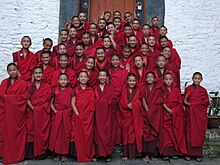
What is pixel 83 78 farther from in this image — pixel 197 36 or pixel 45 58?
pixel 197 36

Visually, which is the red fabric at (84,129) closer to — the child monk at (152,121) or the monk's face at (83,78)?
the monk's face at (83,78)

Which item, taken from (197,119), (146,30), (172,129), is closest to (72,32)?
(146,30)

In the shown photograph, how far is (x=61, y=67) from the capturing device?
17.2 ft

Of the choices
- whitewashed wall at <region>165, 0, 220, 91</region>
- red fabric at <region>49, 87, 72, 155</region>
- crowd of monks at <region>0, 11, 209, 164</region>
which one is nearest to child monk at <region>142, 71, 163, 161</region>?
crowd of monks at <region>0, 11, 209, 164</region>

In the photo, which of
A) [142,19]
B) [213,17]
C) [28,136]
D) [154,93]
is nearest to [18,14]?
[142,19]

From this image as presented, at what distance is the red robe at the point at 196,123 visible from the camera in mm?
4777

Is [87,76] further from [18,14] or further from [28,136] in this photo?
[18,14]

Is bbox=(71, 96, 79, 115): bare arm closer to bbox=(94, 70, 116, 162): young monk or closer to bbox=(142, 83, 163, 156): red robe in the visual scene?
bbox=(94, 70, 116, 162): young monk

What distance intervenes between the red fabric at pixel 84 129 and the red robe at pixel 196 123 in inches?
55.9

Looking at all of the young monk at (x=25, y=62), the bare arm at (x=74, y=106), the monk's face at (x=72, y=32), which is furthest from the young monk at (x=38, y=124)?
the monk's face at (x=72, y=32)

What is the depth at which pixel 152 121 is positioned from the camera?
4719 millimetres

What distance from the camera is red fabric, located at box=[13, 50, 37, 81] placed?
17.2 feet

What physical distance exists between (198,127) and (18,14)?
4245mm

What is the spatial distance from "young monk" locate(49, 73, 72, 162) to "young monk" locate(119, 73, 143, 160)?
2.55 ft
